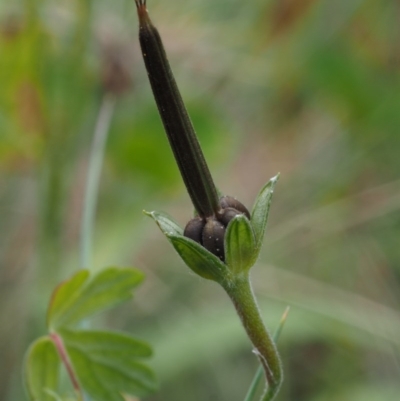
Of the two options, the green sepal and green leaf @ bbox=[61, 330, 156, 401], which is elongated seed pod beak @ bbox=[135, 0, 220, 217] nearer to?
the green sepal

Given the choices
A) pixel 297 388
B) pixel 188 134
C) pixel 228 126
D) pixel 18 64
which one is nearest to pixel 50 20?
pixel 18 64

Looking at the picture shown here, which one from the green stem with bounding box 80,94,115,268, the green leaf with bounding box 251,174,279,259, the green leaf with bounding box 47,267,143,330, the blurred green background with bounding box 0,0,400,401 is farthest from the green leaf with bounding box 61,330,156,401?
the blurred green background with bounding box 0,0,400,401

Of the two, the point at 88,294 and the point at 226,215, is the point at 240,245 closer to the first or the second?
the point at 226,215

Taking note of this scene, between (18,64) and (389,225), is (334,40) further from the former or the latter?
(18,64)

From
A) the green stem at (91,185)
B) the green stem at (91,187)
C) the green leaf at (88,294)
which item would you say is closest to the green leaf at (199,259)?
the green leaf at (88,294)

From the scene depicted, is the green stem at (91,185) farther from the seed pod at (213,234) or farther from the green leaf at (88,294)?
the seed pod at (213,234)

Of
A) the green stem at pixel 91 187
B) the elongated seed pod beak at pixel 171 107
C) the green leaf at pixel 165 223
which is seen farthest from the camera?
the green stem at pixel 91 187
